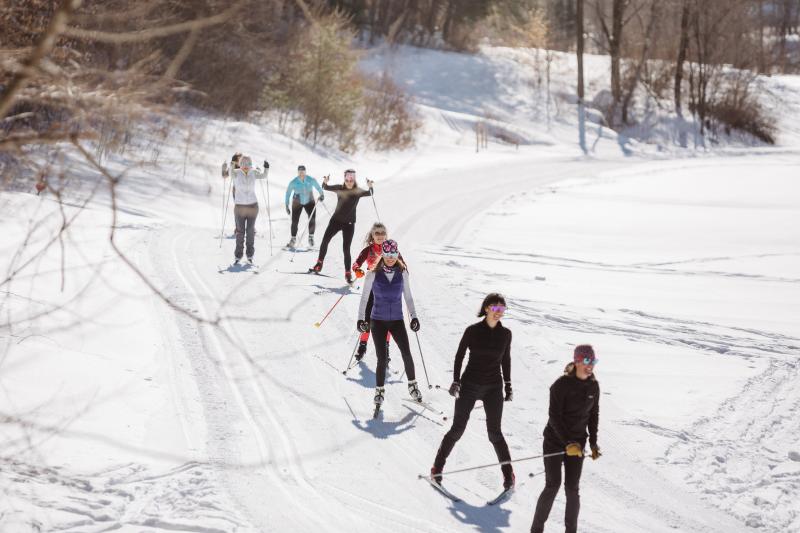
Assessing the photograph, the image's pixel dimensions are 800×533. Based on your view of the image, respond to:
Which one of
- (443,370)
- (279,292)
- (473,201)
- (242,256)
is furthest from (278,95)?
(443,370)

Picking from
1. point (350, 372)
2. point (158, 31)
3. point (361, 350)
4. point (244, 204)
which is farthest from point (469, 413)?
point (244, 204)

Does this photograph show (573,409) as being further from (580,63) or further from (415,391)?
(580,63)

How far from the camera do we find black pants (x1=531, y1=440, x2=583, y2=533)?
22.0 ft

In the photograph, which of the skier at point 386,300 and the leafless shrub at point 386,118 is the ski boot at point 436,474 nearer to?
the skier at point 386,300

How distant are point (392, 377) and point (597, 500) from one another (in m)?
3.33

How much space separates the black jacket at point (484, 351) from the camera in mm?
7465

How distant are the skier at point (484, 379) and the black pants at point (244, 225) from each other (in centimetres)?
775

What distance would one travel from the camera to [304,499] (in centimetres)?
716

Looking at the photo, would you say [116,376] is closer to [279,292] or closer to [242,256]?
[279,292]

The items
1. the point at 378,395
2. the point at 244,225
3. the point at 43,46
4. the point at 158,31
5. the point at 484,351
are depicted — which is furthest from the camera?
the point at 244,225

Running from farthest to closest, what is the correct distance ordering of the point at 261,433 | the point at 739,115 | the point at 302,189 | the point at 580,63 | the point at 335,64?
the point at 739,115
the point at 580,63
the point at 335,64
the point at 302,189
the point at 261,433

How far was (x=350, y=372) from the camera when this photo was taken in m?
10.3

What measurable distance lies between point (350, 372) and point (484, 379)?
3132mm

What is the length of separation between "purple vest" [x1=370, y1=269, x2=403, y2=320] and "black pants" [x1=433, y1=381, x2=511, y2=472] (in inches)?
70.4
